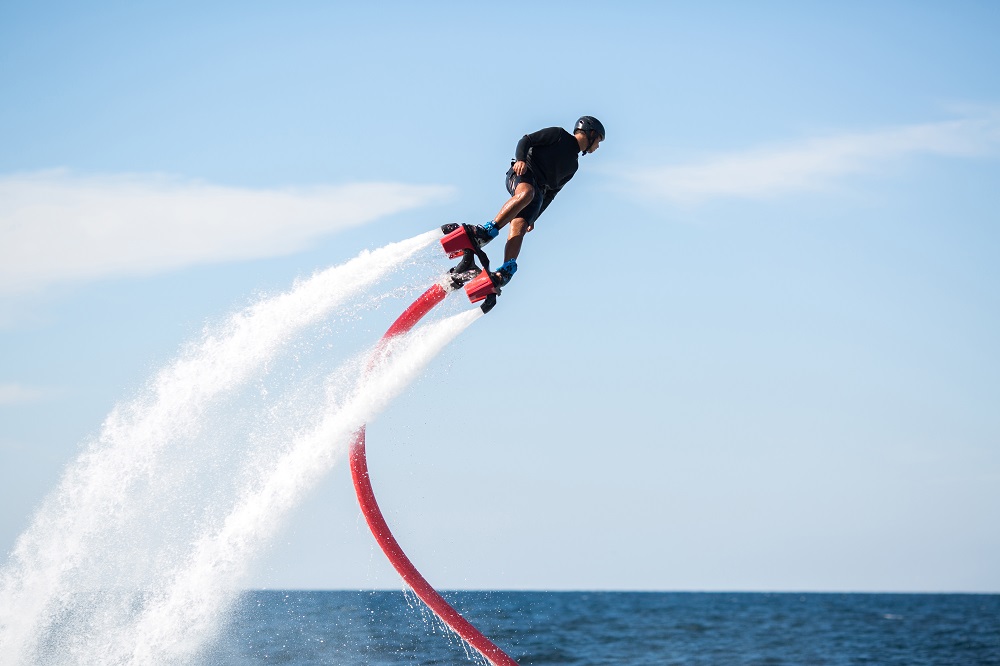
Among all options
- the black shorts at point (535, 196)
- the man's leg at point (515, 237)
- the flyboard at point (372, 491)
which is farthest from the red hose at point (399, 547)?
the black shorts at point (535, 196)

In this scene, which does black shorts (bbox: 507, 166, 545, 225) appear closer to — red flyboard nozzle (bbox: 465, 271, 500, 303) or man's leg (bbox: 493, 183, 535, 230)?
man's leg (bbox: 493, 183, 535, 230)

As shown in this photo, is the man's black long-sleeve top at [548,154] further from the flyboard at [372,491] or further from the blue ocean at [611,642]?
the blue ocean at [611,642]

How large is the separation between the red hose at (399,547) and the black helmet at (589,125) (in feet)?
9.39

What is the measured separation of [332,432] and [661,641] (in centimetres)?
3015

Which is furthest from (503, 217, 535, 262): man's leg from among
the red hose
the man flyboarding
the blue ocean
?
the blue ocean

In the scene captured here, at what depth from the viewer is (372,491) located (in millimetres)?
15945

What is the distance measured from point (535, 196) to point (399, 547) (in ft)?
17.5

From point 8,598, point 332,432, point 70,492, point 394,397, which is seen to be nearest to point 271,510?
point 332,432

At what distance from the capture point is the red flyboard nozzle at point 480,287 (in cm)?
1391

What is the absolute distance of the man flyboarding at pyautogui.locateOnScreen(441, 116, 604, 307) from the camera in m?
14.3

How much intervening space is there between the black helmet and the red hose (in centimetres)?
286

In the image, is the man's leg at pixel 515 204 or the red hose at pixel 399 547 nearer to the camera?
the man's leg at pixel 515 204

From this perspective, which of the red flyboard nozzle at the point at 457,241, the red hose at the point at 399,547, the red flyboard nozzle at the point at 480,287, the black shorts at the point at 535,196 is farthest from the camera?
the red hose at the point at 399,547

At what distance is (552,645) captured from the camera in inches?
1521
